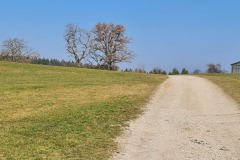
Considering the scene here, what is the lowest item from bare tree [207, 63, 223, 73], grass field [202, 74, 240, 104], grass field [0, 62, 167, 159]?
grass field [0, 62, 167, 159]

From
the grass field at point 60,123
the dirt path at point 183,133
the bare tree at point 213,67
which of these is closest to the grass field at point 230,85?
the dirt path at point 183,133

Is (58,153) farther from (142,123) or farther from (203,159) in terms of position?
(142,123)

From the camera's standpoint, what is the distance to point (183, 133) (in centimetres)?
934

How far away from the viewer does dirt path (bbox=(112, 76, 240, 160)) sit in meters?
7.28

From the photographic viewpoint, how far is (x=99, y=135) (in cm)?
880

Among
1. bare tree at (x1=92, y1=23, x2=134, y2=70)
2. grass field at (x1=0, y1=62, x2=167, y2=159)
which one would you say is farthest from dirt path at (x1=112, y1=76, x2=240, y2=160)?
bare tree at (x1=92, y1=23, x2=134, y2=70)

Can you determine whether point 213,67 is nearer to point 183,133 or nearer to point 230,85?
point 230,85

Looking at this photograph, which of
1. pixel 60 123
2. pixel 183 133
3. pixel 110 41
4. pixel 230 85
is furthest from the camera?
pixel 110 41

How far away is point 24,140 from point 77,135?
1.25 metres

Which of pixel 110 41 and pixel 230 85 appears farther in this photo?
pixel 110 41

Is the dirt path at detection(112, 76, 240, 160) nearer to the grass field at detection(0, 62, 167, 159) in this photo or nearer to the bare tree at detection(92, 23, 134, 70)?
the grass field at detection(0, 62, 167, 159)

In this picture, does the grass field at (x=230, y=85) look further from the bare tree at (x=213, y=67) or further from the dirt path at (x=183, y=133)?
the bare tree at (x=213, y=67)

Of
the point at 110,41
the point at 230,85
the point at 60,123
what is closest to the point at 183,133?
the point at 60,123

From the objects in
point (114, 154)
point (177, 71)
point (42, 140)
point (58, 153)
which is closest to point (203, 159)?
point (114, 154)
